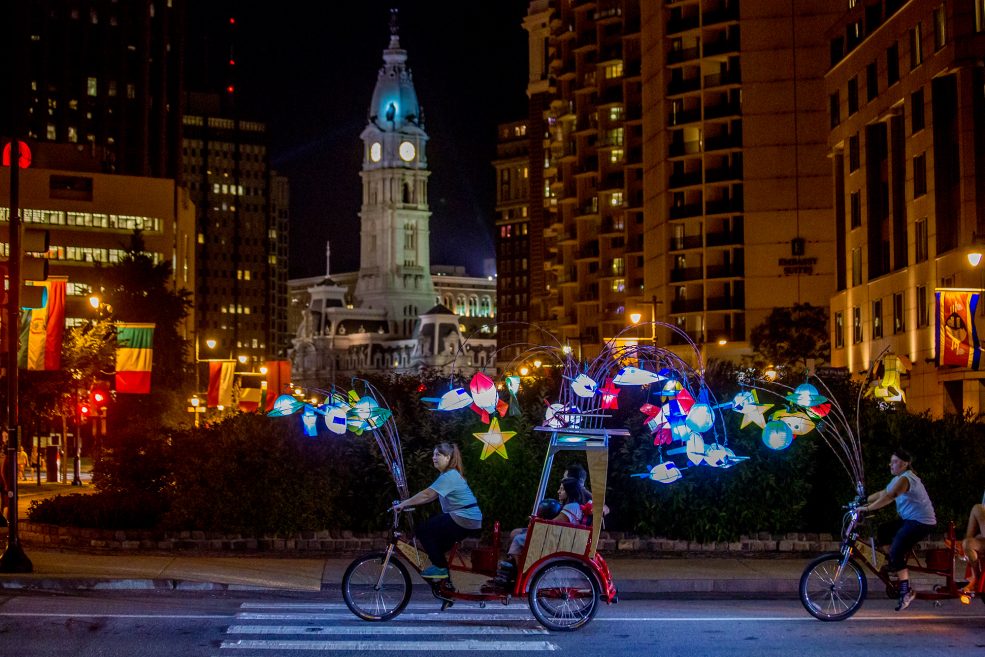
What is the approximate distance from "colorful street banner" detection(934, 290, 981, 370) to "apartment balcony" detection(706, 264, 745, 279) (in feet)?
180

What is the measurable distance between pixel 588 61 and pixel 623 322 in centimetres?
2542

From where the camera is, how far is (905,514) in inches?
578

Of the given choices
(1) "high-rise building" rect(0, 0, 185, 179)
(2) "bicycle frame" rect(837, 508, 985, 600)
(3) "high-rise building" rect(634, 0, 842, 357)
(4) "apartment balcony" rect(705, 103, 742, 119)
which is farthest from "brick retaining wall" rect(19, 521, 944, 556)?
(1) "high-rise building" rect(0, 0, 185, 179)

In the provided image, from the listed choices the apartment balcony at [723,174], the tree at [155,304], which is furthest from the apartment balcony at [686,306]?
the tree at [155,304]

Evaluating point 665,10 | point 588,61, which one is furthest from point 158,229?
point 665,10

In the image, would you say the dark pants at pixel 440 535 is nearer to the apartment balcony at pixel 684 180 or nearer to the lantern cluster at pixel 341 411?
the lantern cluster at pixel 341 411

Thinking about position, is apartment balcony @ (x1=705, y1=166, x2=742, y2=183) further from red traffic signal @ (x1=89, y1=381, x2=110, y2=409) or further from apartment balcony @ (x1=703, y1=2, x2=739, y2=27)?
red traffic signal @ (x1=89, y1=381, x2=110, y2=409)

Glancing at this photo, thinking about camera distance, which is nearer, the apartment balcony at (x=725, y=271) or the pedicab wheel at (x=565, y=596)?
the pedicab wheel at (x=565, y=596)

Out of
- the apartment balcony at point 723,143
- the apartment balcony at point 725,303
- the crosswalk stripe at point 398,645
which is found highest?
the apartment balcony at point 723,143

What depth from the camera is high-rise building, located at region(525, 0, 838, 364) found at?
85875 millimetres

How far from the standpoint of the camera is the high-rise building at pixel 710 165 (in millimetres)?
85875

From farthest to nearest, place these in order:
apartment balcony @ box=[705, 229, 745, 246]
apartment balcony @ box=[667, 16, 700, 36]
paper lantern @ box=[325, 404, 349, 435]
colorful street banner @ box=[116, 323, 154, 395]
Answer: apartment balcony @ box=[667, 16, 700, 36] < apartment balcony @ box=[705, 229, 745, 246] < colorful street banner @ box=[116, 323, 154, 395] < paper lantern @ box=[325, 404, 349, 435]

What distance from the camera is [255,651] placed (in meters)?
12.4

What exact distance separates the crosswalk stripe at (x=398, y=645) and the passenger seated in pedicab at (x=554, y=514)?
1042mm
